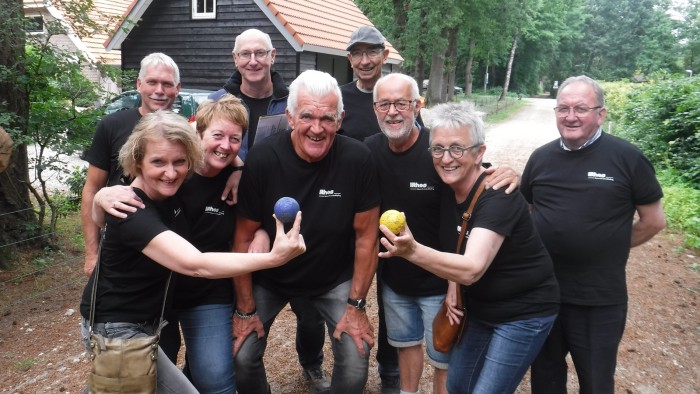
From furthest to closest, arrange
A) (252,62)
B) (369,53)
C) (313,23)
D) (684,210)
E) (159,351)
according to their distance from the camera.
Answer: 1. (313,23)
2. (684,210)
3. (369,53)
4. (252,62)
5. (159,351)

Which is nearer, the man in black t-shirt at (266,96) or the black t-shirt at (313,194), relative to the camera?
the black t-shirt at (313,194)

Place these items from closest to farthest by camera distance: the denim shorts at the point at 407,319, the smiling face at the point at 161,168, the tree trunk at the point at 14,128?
the smiling face at the point at 161,168 → the denim shorts at the point at 407,319 → the tree trunk at the point at 14,128

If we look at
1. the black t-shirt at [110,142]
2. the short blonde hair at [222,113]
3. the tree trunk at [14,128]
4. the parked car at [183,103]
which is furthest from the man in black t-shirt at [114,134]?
the parked car at [183,103]

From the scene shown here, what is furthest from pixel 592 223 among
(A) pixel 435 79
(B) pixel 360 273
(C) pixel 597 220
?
(A) pixel 435 79

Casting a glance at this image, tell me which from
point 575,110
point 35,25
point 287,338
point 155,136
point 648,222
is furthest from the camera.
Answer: point 35,25

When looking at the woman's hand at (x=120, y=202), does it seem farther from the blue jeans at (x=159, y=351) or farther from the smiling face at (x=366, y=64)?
the smiling face at (x=366, y=64)

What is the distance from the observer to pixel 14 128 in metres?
6.20

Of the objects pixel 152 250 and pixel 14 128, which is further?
pixel 14 128

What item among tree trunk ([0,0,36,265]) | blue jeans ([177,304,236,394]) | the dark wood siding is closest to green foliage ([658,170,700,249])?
blue jeans ([177,304,236,394])

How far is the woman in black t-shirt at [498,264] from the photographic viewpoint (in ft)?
9.04

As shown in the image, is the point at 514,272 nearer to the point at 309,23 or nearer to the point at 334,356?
the point at 334,356

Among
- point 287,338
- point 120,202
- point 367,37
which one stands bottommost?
point 287,338

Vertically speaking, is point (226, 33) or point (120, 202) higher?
point (226, 33)

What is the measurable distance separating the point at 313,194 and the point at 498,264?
1124mm
